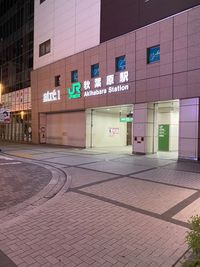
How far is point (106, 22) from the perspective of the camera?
768 inches

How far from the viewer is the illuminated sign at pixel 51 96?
957 inches

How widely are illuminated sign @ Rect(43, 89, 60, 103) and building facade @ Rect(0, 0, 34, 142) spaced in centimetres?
478

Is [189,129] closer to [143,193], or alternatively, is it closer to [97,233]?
[143,193]

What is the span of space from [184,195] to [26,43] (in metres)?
30.1

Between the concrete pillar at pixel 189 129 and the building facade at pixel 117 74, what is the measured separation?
58mm

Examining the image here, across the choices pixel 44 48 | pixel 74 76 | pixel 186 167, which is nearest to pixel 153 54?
pixel 186 167

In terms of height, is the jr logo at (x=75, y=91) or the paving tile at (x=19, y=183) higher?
the jr logo at (x=75, y=91)

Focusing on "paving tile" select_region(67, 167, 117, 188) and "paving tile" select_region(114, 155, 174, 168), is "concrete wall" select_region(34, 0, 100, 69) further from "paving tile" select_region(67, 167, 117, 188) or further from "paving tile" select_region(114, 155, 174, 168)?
"paving tile" select_region(67, 167, 117, 188)

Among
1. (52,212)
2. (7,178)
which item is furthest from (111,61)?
(52,212)

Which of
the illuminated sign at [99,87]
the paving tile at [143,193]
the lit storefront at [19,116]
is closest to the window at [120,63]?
the illuminated sign at [99,87]

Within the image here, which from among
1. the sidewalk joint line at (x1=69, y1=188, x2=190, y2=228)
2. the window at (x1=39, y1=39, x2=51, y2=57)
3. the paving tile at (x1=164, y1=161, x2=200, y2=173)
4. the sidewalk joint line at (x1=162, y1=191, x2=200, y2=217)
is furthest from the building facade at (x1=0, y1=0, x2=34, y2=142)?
the sidewalk joint line at (x1=162, y1=191, x2=200, y2=217)

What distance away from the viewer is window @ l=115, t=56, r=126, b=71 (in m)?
18.2

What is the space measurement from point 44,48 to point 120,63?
39.7 feet

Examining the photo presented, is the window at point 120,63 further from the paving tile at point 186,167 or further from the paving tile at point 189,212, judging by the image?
the paving tile at point 189,212
